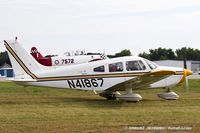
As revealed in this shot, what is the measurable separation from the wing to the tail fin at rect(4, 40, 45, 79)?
333cm

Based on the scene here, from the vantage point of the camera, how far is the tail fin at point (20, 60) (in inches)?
701

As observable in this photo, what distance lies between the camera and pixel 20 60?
18031mm

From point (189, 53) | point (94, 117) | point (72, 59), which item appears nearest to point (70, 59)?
point (72, 59)

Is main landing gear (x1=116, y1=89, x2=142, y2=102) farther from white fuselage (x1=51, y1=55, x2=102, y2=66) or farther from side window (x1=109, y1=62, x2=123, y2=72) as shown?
white fuselage (x1=51, y1=55, x2=102, y2=66)

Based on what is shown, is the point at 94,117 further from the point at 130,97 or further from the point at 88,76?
the point at 88,76

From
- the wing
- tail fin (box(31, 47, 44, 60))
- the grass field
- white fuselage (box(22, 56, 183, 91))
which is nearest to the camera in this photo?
the grass field

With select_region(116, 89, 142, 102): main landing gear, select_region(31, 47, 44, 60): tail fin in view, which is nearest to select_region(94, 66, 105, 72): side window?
select_region(116, 89, 142, 102): main landing gear

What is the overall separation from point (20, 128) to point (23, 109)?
431 cm

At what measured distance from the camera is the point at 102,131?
10.1m

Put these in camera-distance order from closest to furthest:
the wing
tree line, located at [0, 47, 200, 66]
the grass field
→ the grass field → the wing → tree line, located at [0, 47, 200, 66]

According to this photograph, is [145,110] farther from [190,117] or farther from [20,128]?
[20,128]

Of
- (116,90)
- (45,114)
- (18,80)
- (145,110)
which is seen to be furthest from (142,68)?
(45,114)

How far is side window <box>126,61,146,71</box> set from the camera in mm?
18406

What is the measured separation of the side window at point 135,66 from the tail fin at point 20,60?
3935mm
